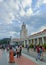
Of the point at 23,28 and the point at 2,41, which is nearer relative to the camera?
the point at 23,28

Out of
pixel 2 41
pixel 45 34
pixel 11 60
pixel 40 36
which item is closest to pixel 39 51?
pixel 11 60

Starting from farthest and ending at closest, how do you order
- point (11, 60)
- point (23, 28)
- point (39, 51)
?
point (23, 28)
point (39, 51)
point (11, 60)

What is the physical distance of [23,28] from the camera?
121875mm

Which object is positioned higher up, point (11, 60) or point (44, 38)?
point (44, 38)

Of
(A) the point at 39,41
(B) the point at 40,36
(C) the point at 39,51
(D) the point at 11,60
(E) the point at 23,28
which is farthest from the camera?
(E) the point at 23,28

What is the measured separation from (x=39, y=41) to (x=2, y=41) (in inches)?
3495

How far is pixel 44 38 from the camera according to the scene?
52125 mm

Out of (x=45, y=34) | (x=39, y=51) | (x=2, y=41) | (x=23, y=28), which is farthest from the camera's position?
(x=2, y=41)

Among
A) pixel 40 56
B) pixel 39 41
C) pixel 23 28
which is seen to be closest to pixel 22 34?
pixel 23 28

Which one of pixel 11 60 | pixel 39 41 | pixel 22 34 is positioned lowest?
pixel 11 60

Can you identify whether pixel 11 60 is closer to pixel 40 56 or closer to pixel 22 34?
pixel 40 56

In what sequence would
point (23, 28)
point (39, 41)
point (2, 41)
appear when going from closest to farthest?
point (39, 41), point (23, 28), point (2, 41)

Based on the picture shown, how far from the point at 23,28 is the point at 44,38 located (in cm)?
7001

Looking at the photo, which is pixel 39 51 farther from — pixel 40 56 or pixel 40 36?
pixel 40 36
